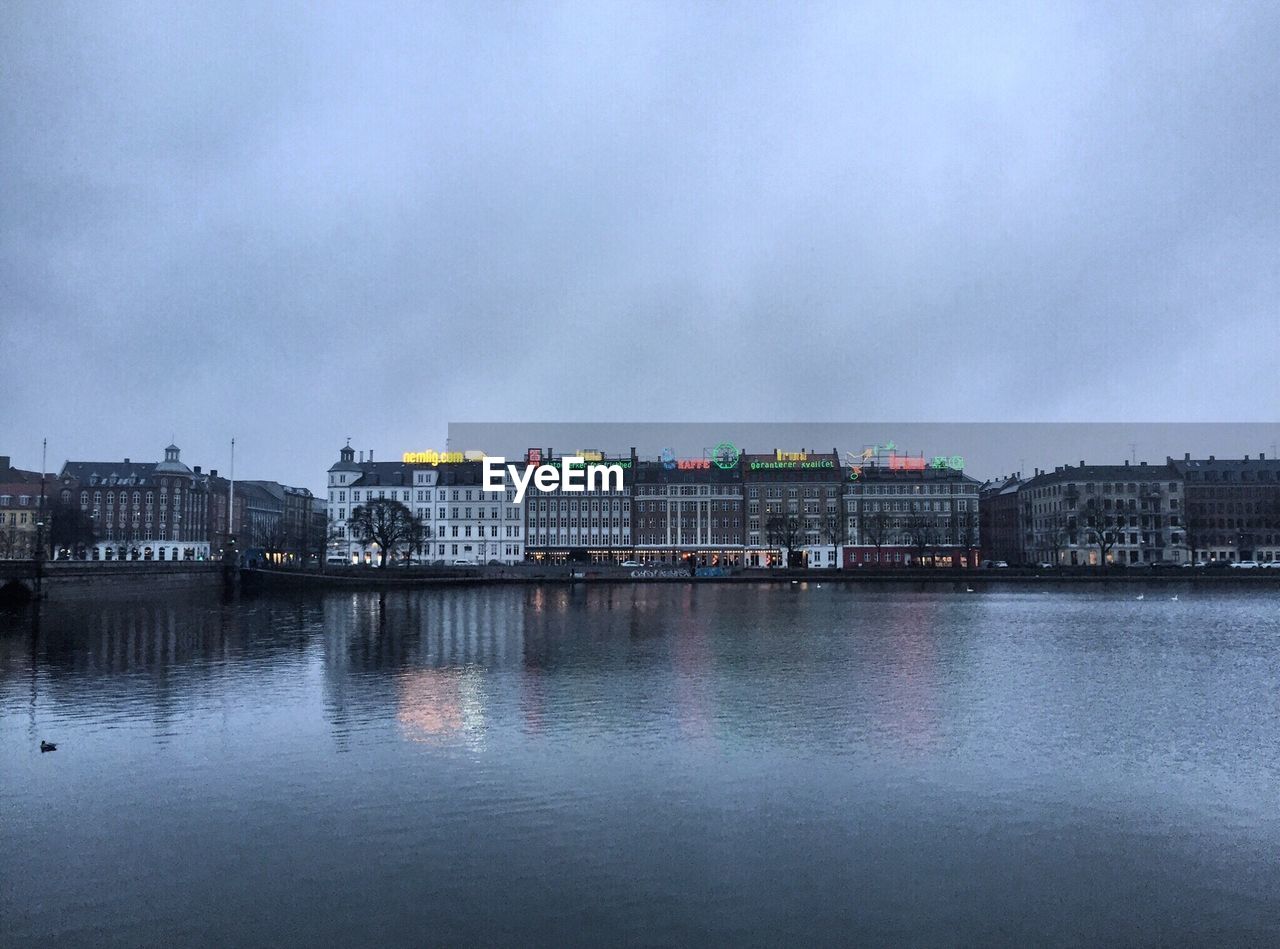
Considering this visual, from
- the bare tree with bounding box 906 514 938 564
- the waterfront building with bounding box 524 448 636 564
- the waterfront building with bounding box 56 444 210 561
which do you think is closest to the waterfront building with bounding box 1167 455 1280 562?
the bare tree with bounding box 906 514 938 564

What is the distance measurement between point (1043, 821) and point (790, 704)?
1103 centimetres

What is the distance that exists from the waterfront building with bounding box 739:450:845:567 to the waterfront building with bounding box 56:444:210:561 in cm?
9209

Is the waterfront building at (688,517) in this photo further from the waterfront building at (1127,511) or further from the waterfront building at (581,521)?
the waterfront building at (1127,511)

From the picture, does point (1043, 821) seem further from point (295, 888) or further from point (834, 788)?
point (295, 888)

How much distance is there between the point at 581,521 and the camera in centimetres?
15062

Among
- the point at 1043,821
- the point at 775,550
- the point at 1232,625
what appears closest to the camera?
the point at 1043,821

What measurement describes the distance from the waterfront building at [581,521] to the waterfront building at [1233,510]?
8380 cm

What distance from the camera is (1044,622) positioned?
56688 millimetres

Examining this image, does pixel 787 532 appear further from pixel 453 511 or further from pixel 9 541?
pixel 9 541

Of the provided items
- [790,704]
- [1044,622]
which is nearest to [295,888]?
[790,704]

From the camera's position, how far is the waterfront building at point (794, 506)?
148500 millimetres

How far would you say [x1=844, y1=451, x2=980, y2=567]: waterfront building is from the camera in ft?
475

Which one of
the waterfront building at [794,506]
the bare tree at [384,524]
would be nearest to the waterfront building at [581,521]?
the waterfront building at [794,506]

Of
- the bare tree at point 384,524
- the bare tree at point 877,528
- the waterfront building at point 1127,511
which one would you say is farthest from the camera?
the waterfront building at point 1127,511
